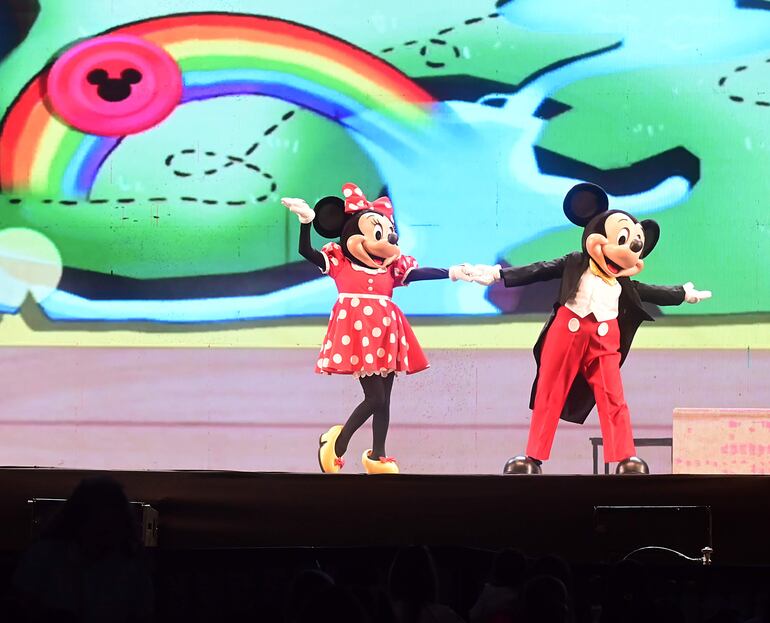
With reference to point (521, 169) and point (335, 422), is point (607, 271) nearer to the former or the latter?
point (521, 169)

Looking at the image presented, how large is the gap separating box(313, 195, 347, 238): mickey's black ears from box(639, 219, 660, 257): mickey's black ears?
3.79ft

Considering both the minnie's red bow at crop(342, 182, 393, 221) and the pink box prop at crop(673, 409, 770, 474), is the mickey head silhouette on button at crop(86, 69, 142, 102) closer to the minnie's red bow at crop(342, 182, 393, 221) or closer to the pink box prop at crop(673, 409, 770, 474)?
the minnie's red bow at crop(342, 182, 393, 221)

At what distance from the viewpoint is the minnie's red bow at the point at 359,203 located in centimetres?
471

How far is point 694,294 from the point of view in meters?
4.66

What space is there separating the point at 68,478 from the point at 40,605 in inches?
67.6

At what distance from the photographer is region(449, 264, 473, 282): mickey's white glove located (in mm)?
4691

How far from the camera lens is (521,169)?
4.71 meters

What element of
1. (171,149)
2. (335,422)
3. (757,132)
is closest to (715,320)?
(757,132)

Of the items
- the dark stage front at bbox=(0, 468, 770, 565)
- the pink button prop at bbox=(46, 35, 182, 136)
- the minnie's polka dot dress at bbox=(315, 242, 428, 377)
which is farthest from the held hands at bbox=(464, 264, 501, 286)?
the pink button prop at bbox=(46, 35, 182, 136)

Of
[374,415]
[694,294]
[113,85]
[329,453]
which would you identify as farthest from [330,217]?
[694,294]

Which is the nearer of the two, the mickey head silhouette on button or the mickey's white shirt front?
the mickey's white shirt front

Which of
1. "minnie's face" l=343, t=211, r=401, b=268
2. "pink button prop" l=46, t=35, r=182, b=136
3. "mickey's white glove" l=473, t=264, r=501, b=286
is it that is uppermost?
"pink button prop" l=46, t=35, r=182, b=136

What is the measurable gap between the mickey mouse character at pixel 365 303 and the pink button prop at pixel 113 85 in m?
0.67

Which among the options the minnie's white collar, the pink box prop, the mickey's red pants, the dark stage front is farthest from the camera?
the minnie's white collar
